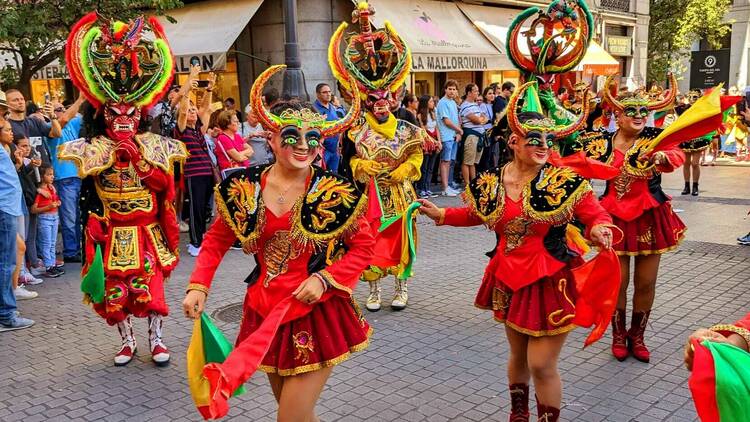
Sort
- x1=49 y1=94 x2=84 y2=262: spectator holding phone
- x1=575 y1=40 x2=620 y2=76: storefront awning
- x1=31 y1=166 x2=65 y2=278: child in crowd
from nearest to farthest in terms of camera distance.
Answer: x1=31 y1=166 x2=65 y2=278: child in crowd
x1=49 y1=94 x2=84 y2=262: spectator holding phone
x1=575 y1=40 x2=620 y2=76: storefront awning

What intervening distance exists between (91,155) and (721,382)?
4488 millimetres

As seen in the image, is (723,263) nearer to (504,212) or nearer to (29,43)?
(504,212)

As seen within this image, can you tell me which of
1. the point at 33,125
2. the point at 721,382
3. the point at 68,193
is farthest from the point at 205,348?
the point at 68,193

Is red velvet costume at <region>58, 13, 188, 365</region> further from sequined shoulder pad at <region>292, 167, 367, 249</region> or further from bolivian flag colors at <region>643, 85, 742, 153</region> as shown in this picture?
bolivian flag colors at <region>643, 85, 742, 153</region>

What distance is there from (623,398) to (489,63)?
15.2 meters

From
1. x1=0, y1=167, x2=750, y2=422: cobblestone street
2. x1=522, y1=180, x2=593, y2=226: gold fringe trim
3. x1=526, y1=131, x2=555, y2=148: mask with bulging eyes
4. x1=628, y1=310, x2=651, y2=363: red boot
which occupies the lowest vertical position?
x1=0, y1=167, x2=750, y2=422: cobblestone street

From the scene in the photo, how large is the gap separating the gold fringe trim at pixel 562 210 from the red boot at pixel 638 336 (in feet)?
6.21

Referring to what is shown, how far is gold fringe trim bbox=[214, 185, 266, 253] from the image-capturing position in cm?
335

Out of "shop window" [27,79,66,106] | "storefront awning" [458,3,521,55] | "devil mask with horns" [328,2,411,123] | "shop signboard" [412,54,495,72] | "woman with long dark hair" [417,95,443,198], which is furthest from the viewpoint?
"storefront awning" [458,3,521,55]

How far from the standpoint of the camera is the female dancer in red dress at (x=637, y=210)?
5.10 m

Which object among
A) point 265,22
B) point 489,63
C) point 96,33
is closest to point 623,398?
point 96,33

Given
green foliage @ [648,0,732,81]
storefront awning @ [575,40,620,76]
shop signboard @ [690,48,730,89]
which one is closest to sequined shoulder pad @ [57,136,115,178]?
storefront awning @ [575,40,620,76]

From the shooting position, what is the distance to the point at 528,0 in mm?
21828

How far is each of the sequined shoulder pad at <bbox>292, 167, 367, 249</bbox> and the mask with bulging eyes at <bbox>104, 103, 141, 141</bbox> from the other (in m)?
2.34
